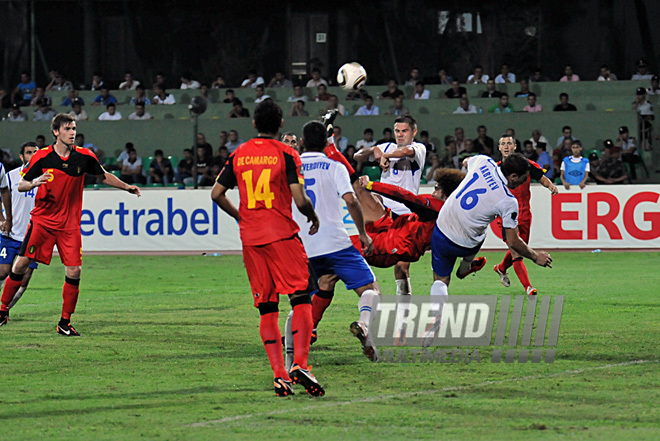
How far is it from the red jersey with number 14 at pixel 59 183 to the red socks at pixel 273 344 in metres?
4.21

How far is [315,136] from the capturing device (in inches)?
307

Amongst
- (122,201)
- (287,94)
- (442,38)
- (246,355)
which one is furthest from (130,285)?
(442,38)

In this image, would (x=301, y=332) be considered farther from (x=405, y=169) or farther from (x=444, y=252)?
(x=405, y=169)

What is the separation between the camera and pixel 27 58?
34.1m

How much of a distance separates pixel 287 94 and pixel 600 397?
74.8 feet

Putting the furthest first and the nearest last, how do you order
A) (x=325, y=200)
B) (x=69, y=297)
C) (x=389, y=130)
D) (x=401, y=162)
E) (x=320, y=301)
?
1. (x=389, y=130)
2. (x=401, y=162)
3. (x=69, y=297)
4. (x=320, y=301)
5. (x=325, y=200)

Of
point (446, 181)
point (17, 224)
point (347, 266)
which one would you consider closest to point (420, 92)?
point (17, 224)

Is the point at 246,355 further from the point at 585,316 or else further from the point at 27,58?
the point at 27,58

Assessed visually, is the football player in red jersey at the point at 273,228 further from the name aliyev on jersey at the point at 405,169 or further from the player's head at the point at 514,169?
the name aliyev on jersey at the point at 405,169

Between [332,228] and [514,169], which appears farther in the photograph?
[514,169]

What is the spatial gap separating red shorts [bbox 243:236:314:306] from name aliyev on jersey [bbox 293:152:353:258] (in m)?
0.84

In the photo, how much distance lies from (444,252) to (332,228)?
Answer: 166 cm

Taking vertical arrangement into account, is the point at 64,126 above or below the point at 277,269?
above

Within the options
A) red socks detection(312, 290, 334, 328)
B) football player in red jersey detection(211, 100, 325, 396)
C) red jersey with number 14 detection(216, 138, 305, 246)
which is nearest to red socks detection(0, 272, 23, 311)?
red socks detection(312, 290, 334, 328)
